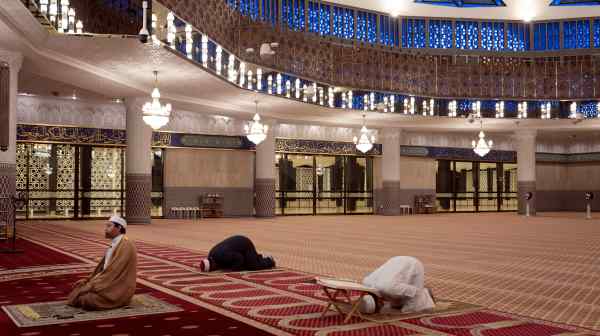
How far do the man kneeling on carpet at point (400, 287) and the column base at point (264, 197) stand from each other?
13.2 metres

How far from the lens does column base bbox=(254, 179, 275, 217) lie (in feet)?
56.5

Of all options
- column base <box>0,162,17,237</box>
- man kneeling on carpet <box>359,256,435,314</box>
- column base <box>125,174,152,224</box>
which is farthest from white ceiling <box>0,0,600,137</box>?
man kneeling on carpet <box>359,256,435,314</box>

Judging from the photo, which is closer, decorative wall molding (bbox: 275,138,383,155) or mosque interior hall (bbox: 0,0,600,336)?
mosque interior hall (bbox: 0,0,600,336)

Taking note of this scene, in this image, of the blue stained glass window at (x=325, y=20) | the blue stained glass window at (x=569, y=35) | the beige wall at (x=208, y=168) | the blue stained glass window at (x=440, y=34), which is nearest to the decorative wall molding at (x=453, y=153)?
the blue stained glass window at (x=440, y=34)

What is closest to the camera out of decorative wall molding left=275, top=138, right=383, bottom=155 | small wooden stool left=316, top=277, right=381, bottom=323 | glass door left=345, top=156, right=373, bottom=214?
small wooden stool left=316, top=277, right=381, bottom=323

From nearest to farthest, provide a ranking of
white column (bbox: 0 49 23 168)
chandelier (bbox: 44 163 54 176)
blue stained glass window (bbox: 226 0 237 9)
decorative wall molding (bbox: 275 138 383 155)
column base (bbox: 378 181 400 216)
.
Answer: white column (bbox: 0 49 23 168) < blue stained glass window (bbox: 226 0 237 9) < chandelier (bbox: 44 163 54 176) < decorative wall molding (bbox: 275 138 383 155) < column base (bbox: 378 181 400 216)

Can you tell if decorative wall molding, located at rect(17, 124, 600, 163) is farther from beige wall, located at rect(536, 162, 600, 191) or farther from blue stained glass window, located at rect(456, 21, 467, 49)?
blue stained glass window, located at rect(456, 21, 467, 49)

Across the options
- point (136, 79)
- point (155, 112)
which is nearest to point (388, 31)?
point (136, 79)

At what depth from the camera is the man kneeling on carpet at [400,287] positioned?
392 centimetres

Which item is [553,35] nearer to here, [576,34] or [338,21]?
[576,34]

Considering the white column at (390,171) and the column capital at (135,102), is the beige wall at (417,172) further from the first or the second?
the column capital at (135,102)

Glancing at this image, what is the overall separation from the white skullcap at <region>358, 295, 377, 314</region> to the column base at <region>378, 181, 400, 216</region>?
635 inches

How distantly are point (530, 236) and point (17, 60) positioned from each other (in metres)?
8.36

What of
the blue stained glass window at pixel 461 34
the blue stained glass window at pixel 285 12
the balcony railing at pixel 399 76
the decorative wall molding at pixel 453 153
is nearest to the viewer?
the balcony railing at pixel 399 76
